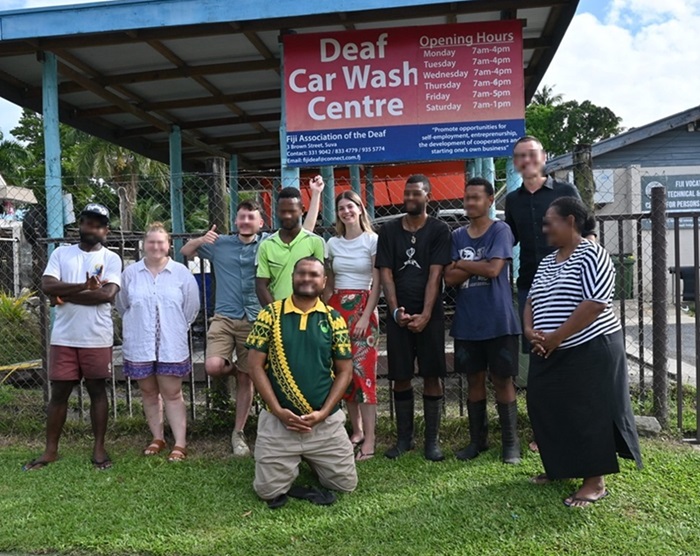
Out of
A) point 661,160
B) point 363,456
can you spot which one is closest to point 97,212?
point 363,456

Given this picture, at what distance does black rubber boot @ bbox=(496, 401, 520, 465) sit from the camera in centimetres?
422

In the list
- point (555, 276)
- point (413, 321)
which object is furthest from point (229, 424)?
point (555, 276)

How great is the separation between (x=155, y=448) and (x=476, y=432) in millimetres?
2412

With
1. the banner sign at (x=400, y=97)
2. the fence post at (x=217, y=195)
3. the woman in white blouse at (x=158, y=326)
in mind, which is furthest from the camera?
the banner sign at (x=400, y=97)

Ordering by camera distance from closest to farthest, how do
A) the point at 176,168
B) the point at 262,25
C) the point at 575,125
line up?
the point at 262,25, the point at 176,168, the point at 575,125

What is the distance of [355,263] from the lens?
4395 millimetres

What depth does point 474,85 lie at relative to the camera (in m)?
5.91

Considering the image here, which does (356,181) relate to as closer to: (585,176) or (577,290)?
(585,176)

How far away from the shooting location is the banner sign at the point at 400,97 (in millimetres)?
5906

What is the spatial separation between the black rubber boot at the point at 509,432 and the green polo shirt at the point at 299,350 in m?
1.20

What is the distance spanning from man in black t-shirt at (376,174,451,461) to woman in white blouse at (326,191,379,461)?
126mm

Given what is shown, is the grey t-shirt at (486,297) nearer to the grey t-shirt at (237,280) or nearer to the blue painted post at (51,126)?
the grey t-shirt at (237,280)

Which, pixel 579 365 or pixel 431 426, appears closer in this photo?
pixel 579 365

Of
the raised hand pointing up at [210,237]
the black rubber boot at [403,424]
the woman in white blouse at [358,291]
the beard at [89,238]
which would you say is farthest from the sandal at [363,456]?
the beard at [89,238]
